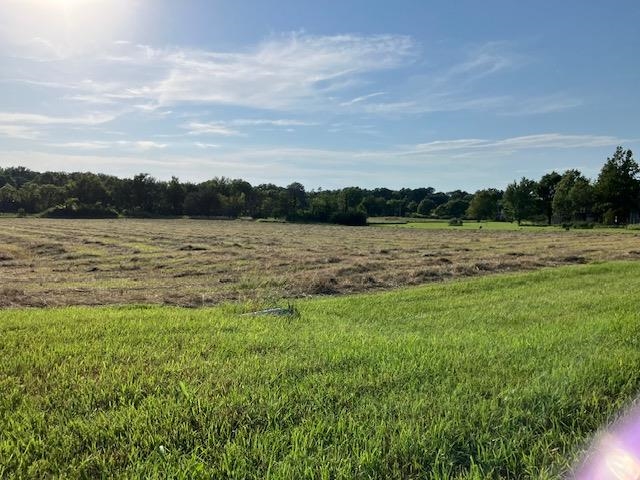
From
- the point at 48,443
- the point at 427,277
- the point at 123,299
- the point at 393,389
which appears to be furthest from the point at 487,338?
the point at 427,277

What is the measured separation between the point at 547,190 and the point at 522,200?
11.1m

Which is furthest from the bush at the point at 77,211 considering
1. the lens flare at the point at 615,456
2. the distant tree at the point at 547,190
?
the lens flare at the point at 615,456

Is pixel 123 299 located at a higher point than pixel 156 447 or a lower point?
lower

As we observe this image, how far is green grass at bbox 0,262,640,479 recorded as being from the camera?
3.43 m

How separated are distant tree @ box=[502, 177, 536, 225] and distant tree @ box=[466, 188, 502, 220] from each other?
19518mm

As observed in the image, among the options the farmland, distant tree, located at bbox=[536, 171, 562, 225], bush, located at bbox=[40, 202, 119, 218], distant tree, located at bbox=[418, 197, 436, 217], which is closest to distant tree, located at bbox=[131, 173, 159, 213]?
bush, located at bbox=[40, 202, 119, 218]

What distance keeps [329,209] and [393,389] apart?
404 feet

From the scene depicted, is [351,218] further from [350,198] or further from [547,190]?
[547,190]

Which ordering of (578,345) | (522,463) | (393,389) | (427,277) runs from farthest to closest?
(427,277) < (578,345) < (393,389) < (522,463)

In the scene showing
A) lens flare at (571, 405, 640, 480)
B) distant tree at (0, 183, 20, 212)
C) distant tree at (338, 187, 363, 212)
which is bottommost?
lens flare at (571, 405, 640, 480)

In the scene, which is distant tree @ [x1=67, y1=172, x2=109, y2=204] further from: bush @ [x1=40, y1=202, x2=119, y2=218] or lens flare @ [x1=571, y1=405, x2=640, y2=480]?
lens flare @ [x1=571, y1=405, x2=640, y2=480]

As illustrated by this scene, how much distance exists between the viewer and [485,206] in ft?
422

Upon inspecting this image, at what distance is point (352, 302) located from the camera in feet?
41.8

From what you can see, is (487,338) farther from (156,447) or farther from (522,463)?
(156,447)
